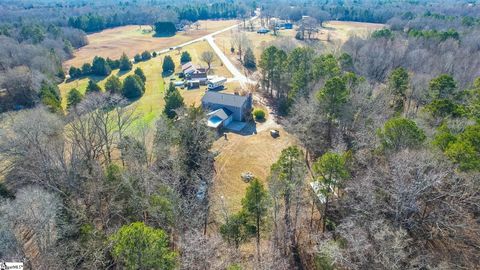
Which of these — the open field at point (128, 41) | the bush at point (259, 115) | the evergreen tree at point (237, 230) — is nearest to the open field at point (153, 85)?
the bush at point (259, 115)

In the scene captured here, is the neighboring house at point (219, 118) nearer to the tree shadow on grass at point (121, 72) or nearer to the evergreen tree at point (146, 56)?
the tree shadow on grass at point (121, 72)

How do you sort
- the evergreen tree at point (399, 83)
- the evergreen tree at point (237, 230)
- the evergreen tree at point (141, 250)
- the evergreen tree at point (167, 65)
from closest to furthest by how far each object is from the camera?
1. the evergreen tree at point (141, 250)
2. the evergreen tree at point (237, 230)
3. the evergreen tree at point (399, 83)
4. the evergreen tree at point (167, 65)

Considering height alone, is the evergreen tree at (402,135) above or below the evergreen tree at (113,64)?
above

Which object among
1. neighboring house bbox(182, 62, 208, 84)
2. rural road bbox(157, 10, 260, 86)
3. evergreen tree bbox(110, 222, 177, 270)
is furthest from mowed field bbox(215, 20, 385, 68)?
evergreen tree bbox(110, 222, 177, 270)

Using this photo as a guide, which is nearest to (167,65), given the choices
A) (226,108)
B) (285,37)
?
(226,108)

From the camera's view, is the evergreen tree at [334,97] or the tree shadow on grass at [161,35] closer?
the evergreen tree at [334,97]

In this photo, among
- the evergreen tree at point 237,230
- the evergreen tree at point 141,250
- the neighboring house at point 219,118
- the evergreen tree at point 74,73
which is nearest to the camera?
the evergreen tree at point 141,250

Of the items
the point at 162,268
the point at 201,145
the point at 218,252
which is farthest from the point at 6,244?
the point at 201,145

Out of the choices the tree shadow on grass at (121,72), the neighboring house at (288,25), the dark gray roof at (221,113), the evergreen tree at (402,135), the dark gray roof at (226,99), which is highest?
the neighboring house at (288,25)
